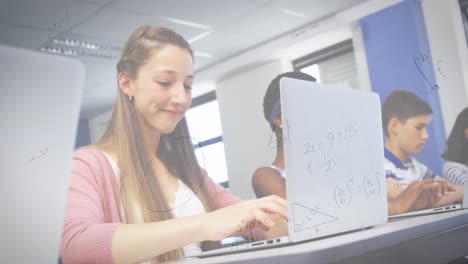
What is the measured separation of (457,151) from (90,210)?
5.86 feet

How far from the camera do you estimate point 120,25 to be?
4.96 ft

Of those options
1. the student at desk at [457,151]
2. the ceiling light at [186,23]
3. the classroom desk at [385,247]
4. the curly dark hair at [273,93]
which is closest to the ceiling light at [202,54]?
the ceiling light at [186,23]

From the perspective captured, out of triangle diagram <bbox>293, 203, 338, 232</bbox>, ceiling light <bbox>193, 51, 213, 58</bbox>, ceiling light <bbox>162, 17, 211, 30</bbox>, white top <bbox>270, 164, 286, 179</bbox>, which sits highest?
ceiling light <bbox>162, 17, 211, 30</bbox>

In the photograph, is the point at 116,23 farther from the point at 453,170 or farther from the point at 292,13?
the point at 453,170

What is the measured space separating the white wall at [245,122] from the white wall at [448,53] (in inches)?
29.7

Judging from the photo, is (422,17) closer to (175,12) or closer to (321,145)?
(175,12)

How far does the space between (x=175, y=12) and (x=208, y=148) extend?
0.49 meters

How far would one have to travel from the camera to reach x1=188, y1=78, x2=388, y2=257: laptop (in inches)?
35.0

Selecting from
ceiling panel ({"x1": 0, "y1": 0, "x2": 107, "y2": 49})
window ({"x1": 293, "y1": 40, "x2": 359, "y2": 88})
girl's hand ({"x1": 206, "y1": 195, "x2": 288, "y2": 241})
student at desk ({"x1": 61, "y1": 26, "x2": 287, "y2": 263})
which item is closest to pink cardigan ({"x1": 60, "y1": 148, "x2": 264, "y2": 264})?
student at desk ({"x1": 61, "y1": 26, "x2": 287, "y2": 263})

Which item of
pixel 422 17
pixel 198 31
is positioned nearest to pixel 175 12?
pixel 198 31

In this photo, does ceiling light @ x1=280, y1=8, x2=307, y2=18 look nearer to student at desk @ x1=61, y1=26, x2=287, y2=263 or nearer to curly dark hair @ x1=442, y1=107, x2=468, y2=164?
student at desk @ x1=61, y1=26, x2=287, y2=263

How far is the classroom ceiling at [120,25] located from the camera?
136cm

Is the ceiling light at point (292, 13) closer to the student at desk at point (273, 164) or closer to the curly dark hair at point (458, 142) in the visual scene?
the student at desk at point (273, 164)

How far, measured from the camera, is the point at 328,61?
6.88 ft
